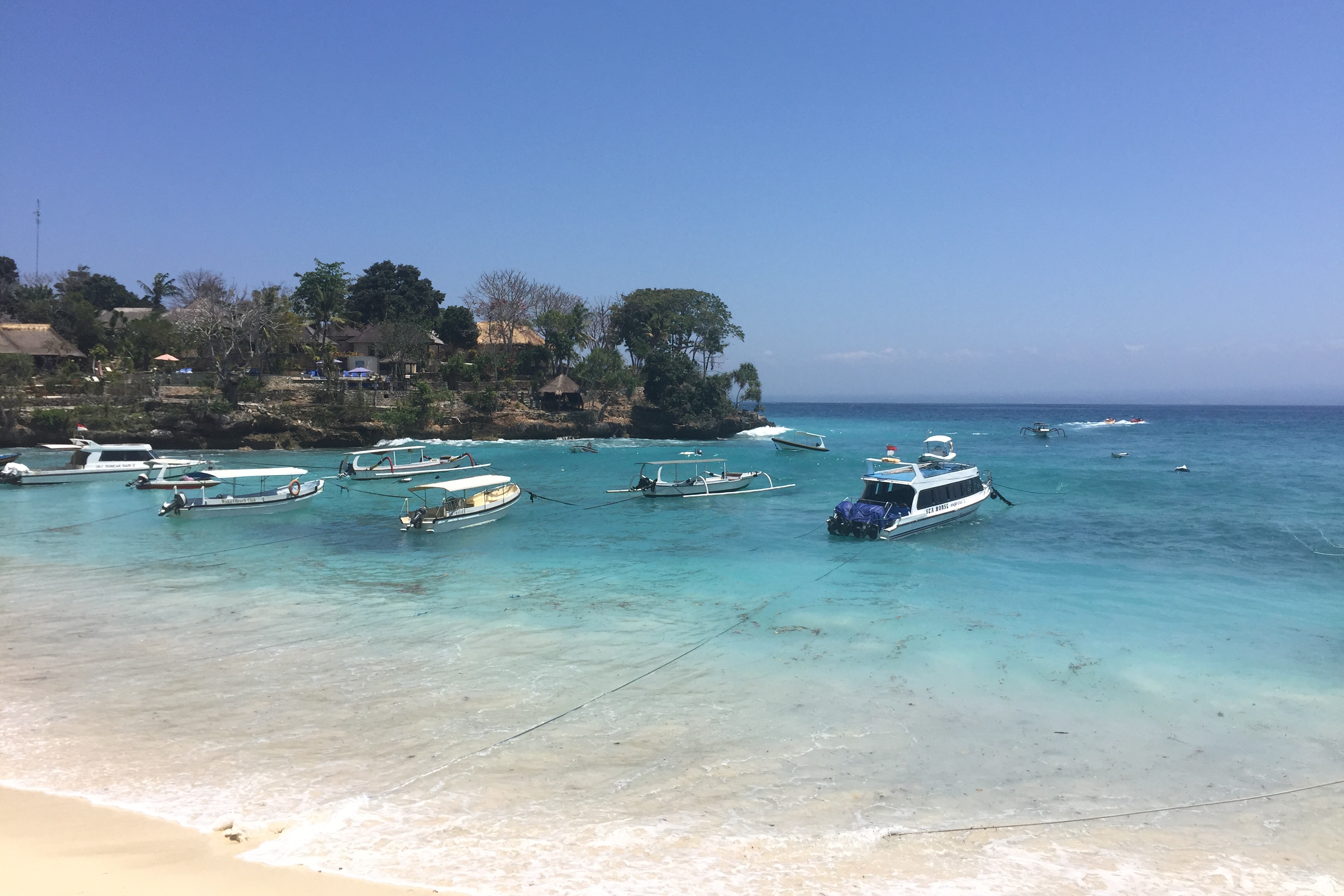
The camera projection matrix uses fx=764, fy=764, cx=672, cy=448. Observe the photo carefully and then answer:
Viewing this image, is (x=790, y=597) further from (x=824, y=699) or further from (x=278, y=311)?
(x=278, y=311)

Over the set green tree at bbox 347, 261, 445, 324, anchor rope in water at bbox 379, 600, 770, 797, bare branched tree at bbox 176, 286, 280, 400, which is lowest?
anchor rope in water at bbox 379, 600, 770, 797

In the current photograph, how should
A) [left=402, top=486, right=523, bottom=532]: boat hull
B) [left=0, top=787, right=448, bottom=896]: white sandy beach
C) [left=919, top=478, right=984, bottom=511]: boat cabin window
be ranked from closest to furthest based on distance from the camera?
[left=0, top=787, right=448, bottom=896]: white sandy beach → [left=402, top=486, right=523, bottom=532]: boat hull → [left=919, top=478, right=984, bottom=511]: boat cabin window

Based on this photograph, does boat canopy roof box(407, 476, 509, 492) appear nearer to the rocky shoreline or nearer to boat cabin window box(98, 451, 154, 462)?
boat cabin window box(98, 451, 154, 462)

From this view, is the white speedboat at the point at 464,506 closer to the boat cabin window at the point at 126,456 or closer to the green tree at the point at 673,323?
the boat cabin window at the point at 126,456

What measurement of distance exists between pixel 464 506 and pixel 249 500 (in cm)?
895

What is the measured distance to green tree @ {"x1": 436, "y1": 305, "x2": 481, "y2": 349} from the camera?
73.1 m

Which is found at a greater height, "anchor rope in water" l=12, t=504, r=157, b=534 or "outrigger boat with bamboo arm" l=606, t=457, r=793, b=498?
"outrigger boat with bamboo arm" l=606, t=457, r=793, b=498

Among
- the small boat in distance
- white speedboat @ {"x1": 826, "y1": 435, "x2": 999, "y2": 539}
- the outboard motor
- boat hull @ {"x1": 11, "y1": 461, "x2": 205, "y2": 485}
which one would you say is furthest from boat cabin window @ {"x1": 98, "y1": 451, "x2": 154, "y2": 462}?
the small boat in distance

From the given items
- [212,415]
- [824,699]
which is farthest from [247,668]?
[212,415]

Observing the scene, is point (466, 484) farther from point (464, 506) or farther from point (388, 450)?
point (388, 450)

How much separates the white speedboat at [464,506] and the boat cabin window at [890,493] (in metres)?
13.1

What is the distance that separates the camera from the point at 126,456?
131 ft

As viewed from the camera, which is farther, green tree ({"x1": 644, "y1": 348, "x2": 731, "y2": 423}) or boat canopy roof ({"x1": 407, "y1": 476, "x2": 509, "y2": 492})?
green tree ({"x1": 644, "y1": 348, "x2": 731, "y2": 423})

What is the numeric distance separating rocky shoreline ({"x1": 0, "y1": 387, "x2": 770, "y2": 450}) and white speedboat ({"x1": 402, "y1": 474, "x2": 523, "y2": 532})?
28.9 meters
